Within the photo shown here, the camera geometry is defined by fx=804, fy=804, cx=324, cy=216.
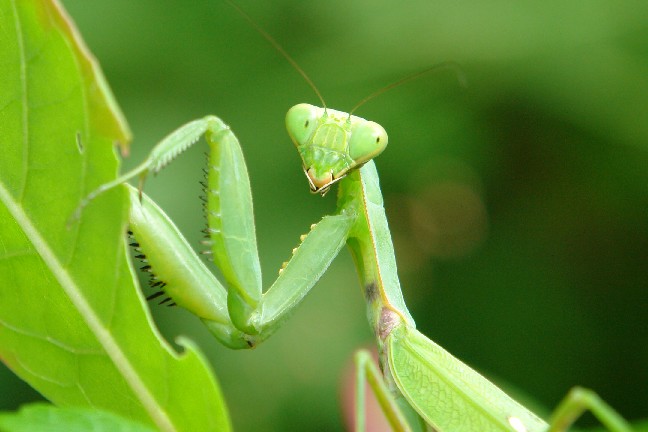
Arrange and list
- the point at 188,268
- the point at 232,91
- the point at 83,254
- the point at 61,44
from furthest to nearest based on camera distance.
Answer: the point at 232,91
the point at 188,268
the point at 83,254
the point at 61,44

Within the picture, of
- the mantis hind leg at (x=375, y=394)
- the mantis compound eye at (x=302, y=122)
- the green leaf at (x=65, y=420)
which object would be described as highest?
the mantis compound eye at (x=302, y=122)

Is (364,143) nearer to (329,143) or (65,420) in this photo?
(329,143)

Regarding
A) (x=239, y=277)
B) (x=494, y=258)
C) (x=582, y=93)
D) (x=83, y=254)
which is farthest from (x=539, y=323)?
(x=83, y=254)

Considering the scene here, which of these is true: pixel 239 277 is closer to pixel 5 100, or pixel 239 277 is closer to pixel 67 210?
pixel 67 210

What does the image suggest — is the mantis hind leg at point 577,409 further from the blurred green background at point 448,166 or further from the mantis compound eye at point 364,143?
the blurred green background at point 448,166

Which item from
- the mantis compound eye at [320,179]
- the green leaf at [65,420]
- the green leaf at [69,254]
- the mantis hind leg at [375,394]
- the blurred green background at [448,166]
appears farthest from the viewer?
the blurred green background at [448,166]

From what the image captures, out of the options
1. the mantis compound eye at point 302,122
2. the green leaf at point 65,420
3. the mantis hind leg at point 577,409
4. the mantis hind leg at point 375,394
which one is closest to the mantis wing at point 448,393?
the mantis hind leg at point 375,394

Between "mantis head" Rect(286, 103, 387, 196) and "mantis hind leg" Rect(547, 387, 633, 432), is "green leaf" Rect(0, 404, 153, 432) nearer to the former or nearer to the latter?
"mantis hind leg" Rect(547, 387, 633, 432)

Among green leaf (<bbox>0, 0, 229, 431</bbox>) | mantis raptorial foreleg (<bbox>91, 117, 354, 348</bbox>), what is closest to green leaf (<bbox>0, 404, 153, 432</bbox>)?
green leaf (<bbox>0, 0, 229, 431</bbox>)

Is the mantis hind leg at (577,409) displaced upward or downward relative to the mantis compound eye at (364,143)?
downward
